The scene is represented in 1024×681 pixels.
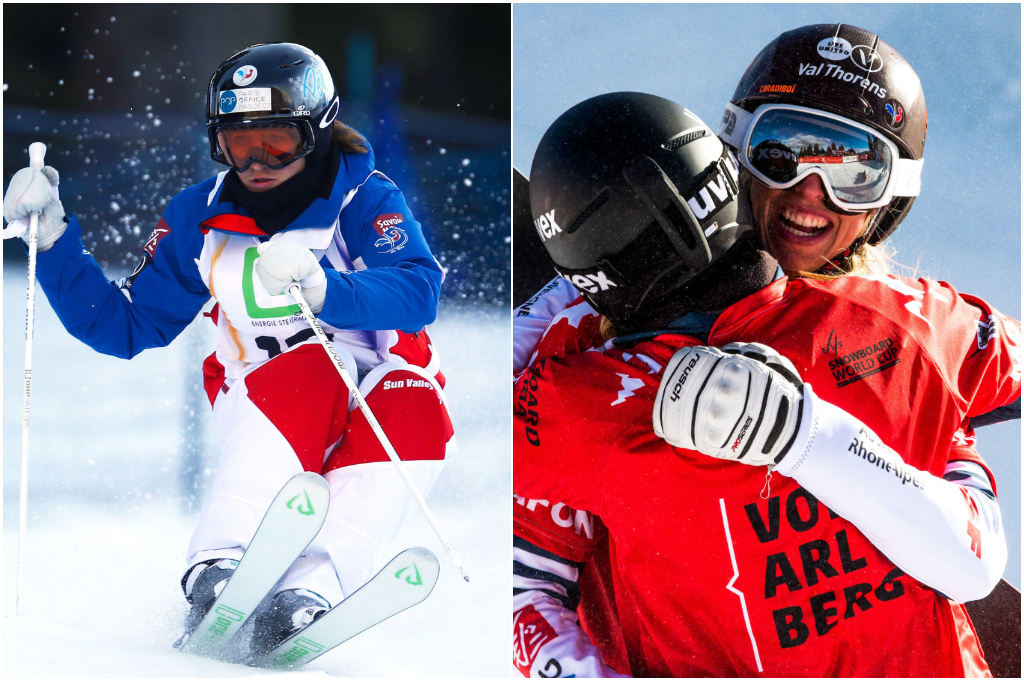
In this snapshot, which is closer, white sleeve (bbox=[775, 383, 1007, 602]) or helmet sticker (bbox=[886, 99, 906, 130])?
white sleeve (bbox=[775, 383, 1007, 602])

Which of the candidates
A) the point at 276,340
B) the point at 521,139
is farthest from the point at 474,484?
the point at 521,139

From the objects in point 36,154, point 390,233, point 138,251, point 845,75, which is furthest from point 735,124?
point 138,251

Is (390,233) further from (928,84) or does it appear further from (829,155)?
(928,84)

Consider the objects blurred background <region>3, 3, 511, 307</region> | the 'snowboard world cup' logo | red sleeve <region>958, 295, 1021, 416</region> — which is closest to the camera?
red sleeve <region>958, 295, 1021, 416</region>

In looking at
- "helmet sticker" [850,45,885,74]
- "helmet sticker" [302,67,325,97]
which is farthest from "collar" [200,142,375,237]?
"helmet sticker" [850,45,885,74]

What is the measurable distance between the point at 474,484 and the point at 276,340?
74 centimetres

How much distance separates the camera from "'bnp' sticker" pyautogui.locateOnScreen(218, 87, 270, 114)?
1.69 metres

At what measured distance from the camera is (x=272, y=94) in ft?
5.57

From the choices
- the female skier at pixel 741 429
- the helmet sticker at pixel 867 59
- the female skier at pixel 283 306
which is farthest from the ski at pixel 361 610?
the helmet sticker at pixel 867 59

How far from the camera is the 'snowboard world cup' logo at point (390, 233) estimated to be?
1733mm

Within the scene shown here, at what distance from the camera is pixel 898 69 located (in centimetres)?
150

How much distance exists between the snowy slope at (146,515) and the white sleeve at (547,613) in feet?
0.53

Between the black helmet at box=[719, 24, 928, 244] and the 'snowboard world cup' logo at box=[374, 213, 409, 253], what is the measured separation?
2.42ft

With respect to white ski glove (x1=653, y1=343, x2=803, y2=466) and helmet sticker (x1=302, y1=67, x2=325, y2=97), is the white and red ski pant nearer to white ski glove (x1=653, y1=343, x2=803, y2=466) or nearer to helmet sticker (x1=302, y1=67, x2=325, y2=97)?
helmet sticker (x1=302, y1=67, x2=325, y2=97)
